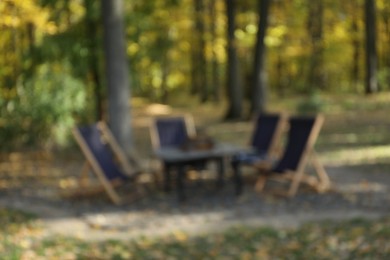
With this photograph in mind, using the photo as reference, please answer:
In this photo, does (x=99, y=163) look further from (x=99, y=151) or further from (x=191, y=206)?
(x=191, y=206)

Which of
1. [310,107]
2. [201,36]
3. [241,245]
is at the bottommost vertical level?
[310,107]

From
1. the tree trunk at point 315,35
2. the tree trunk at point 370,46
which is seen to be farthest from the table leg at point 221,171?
the tree trunk at point 315,35

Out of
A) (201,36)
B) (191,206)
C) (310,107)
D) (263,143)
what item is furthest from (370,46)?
(191,206)

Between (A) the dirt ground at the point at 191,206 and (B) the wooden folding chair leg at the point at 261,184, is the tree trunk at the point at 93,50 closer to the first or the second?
(A) the dirt ground at the point at 191,206

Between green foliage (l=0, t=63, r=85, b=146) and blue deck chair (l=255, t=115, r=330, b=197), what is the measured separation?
5028 mm

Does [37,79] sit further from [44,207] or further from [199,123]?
[199,123]

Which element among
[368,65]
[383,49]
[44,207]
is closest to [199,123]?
[368,65]

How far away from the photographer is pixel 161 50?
20.9m

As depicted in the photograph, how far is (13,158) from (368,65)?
1428 cm

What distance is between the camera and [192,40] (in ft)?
91.9

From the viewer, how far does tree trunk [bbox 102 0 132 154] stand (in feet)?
33.0

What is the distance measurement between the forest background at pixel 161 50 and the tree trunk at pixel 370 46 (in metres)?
0.04

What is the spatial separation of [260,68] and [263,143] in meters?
8.03

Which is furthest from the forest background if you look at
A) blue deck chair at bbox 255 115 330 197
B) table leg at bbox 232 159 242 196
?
blue deck chair at bbox 255 115 330 197
